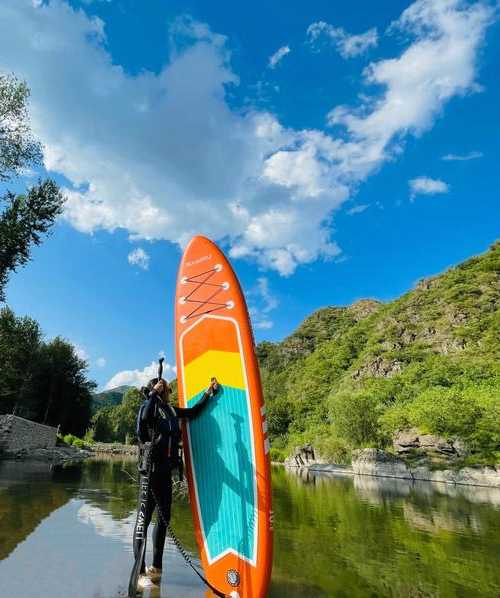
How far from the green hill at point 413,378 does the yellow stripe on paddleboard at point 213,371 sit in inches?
1170

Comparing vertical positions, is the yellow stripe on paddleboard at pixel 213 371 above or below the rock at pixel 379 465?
above

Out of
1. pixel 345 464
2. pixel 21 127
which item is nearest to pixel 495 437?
pixel 345 464

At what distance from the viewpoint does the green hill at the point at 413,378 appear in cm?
3250

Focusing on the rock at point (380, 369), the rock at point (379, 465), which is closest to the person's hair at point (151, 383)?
the rock at point (379, 465)

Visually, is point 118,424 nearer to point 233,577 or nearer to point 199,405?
point 199,405

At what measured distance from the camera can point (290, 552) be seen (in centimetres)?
527

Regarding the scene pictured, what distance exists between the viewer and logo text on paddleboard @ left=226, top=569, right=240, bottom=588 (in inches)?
131

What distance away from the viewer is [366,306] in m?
132

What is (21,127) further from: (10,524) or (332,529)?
(332,529)

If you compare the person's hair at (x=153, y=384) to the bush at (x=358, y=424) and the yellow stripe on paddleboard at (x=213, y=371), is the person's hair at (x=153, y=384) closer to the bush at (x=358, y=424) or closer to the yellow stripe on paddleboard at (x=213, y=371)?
the yellow stripe on paddleboard at (x=213, y=371)

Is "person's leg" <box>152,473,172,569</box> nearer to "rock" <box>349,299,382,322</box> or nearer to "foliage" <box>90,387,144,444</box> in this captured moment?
"foliage" <box>90,387,144,444</box>

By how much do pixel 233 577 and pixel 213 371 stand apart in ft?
6.11

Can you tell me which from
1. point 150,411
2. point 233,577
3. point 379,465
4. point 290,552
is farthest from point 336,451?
point 150,411

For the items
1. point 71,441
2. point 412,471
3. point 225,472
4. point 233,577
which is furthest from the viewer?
point 71,441
